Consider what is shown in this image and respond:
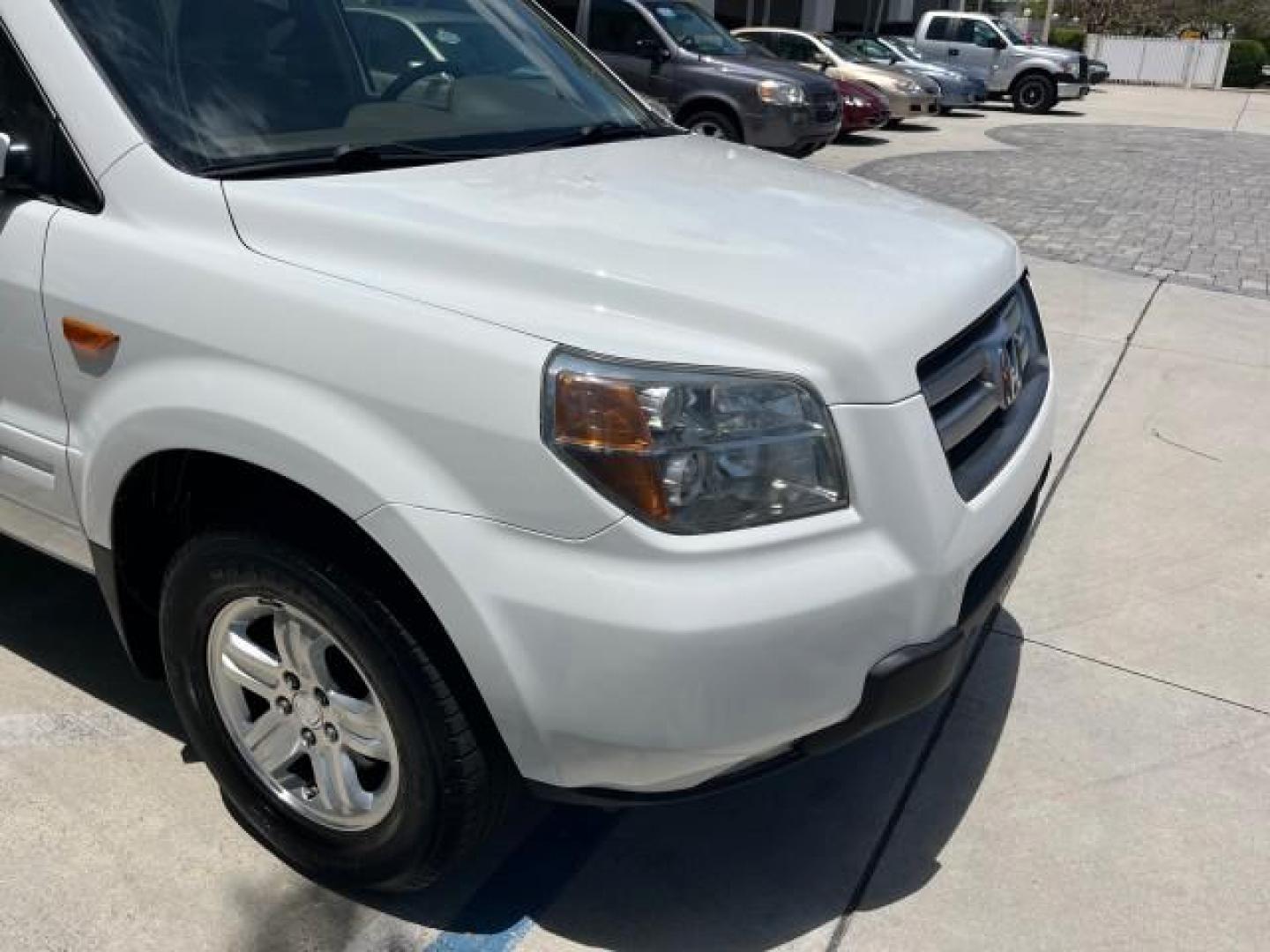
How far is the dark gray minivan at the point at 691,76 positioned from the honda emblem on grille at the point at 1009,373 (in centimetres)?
1016

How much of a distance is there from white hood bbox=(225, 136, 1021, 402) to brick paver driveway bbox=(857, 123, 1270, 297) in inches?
247

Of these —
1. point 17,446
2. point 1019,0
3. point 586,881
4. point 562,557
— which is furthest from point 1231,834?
point 1019,0

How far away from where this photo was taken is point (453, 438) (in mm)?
1935

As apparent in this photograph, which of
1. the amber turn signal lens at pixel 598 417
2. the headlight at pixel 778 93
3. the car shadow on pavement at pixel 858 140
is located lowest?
the car shadow on pavement at pixel 858 140

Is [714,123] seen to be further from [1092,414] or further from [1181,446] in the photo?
[1181,446]

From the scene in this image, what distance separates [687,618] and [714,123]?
460 inches

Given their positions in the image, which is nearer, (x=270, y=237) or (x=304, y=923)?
(x=270, y=237)

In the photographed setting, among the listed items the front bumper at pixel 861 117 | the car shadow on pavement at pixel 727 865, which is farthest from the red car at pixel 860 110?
the car shadow on pavement at pixel 727 865

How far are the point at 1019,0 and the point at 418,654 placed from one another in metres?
90.7

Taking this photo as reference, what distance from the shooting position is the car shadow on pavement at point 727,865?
8.02 ft

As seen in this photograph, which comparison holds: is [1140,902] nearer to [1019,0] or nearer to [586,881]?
[586,881]

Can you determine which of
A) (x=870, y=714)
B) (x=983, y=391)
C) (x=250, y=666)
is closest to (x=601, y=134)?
(x=983, y=391)

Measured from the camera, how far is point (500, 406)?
1.90 meters

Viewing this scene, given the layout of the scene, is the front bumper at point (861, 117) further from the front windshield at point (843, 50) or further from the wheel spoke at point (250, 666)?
the wheel spoke at point (250, 666)
